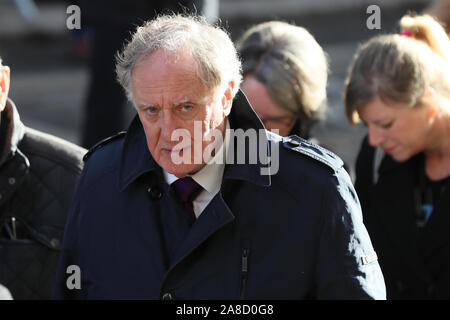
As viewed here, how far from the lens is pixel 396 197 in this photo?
3375 millimetres

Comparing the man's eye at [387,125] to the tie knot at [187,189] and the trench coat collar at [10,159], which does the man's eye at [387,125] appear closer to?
the tie knot at [187,189]

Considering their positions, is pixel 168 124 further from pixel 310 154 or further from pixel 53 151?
pixel 53 151

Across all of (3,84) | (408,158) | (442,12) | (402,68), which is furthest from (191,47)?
(442,12)

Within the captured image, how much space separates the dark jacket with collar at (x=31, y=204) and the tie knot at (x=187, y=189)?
73 centimetres

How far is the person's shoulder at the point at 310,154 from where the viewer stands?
2.47 metres

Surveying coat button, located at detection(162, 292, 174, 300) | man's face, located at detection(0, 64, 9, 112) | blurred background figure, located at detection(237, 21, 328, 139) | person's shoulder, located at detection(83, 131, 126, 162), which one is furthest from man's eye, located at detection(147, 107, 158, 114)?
blurred background figure, located at detection(237, 21, 328, 139)

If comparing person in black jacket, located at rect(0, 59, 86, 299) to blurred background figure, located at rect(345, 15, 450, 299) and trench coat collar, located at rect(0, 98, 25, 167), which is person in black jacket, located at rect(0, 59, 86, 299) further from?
blurred background figure, located at rect(345, 15, 450, 299)

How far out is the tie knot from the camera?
99.3 inches

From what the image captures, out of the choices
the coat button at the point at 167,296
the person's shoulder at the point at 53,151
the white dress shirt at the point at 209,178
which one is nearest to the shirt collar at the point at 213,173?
the white dress shirt at the point at 209,178

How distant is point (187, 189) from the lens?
2523mm

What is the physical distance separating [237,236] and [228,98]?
0.39m

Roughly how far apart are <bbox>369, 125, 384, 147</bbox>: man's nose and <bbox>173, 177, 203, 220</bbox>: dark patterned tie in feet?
3.48

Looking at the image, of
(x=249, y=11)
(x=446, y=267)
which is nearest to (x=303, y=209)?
(x=446, y=267)

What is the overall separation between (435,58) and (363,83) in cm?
29
